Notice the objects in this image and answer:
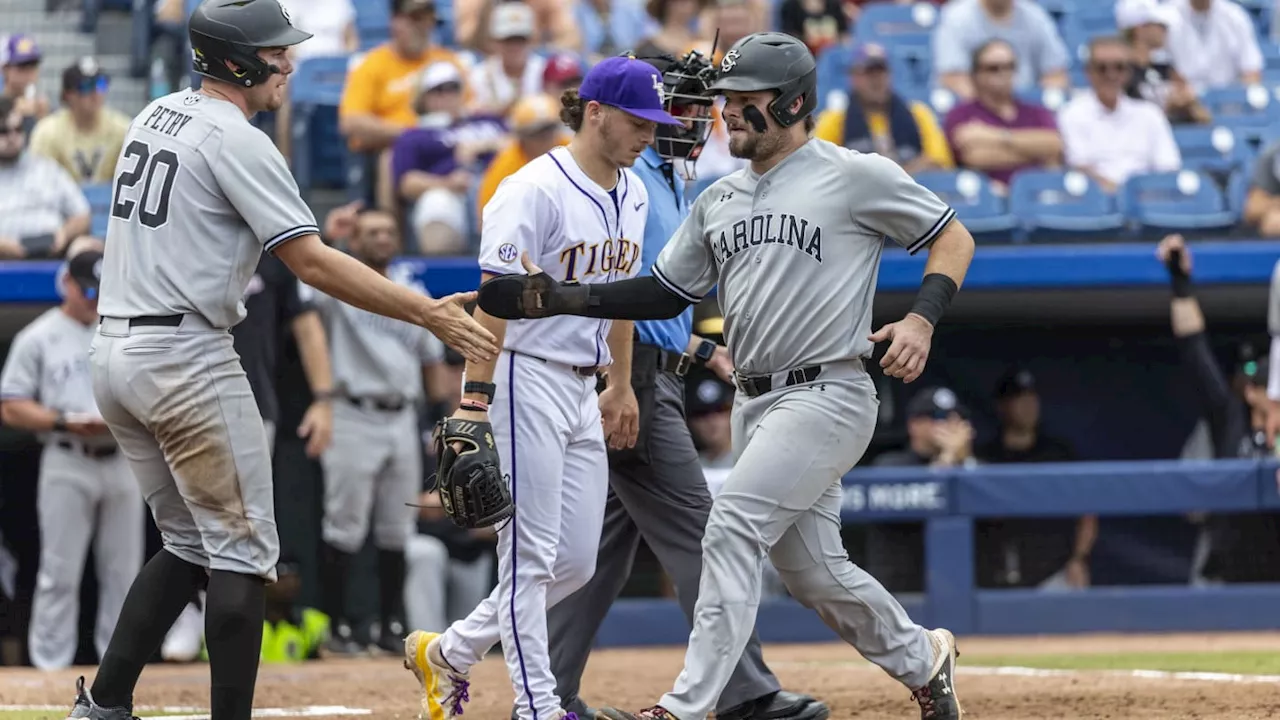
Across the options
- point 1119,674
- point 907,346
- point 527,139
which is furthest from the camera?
point 527,139

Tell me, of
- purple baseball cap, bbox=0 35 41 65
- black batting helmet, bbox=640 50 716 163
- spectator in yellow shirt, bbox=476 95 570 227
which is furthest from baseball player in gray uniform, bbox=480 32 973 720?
Answer: purple baseball cap, bbox=0 35 41 65

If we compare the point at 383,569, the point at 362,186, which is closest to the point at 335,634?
the point at 383,569

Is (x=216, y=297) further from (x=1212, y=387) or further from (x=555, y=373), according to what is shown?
(x=1212, y=387)

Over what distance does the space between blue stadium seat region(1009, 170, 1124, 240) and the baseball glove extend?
17.5ft

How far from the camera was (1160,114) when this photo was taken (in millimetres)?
10203

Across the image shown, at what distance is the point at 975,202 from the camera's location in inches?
365

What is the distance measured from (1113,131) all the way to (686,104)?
554 cm

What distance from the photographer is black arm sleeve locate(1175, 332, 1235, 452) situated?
28.8 feet

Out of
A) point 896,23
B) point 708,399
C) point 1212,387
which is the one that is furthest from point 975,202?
point 896,23

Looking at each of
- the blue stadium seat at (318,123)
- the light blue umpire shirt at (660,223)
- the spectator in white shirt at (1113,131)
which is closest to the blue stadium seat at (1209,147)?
the spectator in white shirt at (1113,131)

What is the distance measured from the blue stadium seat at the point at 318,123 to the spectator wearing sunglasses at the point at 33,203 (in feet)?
4.30

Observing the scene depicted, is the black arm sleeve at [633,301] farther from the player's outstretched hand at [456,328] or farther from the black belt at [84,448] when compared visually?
the black belt at [84,448]

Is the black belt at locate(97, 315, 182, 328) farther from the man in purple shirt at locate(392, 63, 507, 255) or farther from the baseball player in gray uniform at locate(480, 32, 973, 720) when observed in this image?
the man in purple shirt at locate(392, 63, 507, 255)

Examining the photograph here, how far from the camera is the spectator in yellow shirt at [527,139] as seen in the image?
28.6ft
